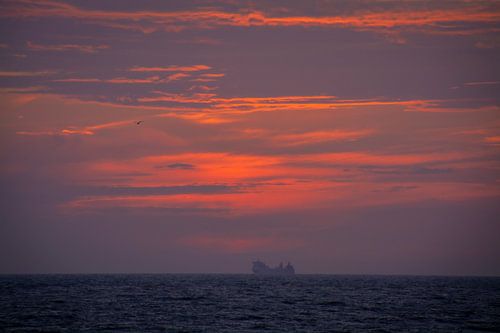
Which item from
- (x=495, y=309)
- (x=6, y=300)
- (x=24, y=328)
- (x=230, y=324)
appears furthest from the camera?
(x=6, y=300)

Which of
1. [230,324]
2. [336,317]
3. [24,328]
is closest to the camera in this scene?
[24,328]

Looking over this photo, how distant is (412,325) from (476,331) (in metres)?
6.05

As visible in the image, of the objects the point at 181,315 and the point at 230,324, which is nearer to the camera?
the point at 230,324

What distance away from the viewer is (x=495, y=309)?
79562 mm

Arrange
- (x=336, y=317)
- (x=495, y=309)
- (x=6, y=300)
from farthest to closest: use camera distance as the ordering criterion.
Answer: (x=6, y=300) < (x=495, y=309) < (x=336, y=317)

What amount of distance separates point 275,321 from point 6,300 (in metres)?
42.1

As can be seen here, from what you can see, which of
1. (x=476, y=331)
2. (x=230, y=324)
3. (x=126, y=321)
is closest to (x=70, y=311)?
(x=126, y=321)

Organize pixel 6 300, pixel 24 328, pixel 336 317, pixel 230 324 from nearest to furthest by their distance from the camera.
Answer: pixel 24 328 < pixel 230 324 < pixel 336 317 < pixel 6 300

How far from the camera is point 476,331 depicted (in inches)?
2274

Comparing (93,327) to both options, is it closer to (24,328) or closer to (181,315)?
(24,328)

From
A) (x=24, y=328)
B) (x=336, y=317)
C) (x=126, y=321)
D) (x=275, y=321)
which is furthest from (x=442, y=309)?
(x=24, y=328)

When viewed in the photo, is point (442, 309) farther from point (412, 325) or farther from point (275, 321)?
point (275, 321)

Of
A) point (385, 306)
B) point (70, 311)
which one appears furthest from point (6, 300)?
point (385, 306)

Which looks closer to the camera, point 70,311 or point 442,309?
point 70,311
